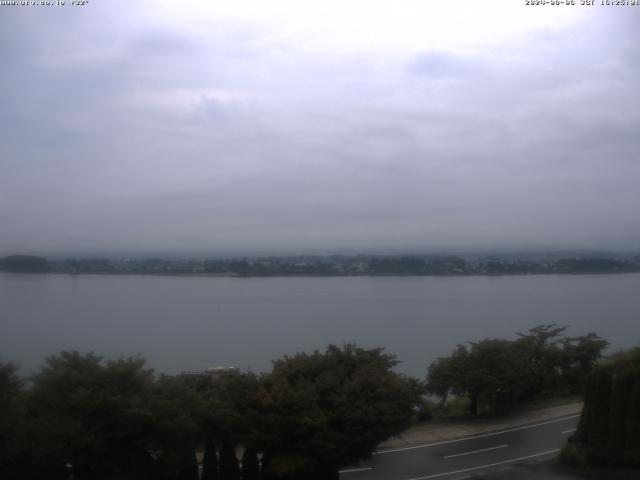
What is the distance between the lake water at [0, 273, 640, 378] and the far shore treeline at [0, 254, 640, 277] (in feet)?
4.91

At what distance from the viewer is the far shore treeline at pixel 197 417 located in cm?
1191

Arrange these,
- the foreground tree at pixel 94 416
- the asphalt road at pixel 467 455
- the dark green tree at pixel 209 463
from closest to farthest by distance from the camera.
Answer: the foreground tree at pixel 94 416
the dark green tree at pixel 209 463
the asphalt road at pixel 467 455

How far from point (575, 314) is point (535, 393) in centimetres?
2856

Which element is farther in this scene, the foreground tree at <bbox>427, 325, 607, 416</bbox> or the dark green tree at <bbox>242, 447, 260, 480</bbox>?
the foreground tree at <bbox>427, 325, 607, 416</bbox>

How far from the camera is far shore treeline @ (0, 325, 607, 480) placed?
469 inches

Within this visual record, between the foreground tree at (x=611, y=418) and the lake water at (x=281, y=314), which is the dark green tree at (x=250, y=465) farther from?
the lake water at (x=281, y=314)

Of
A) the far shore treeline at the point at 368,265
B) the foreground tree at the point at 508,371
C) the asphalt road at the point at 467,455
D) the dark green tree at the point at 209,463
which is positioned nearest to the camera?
the dark green tree at the point at 209,463

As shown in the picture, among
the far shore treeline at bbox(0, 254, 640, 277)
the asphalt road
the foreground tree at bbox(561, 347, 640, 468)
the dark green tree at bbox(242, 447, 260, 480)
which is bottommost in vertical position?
the asphalt road

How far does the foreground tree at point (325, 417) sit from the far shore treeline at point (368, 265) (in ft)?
99.8

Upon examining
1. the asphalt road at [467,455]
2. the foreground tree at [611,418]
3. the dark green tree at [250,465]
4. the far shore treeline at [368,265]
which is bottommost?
the asphalt road at [467,455]

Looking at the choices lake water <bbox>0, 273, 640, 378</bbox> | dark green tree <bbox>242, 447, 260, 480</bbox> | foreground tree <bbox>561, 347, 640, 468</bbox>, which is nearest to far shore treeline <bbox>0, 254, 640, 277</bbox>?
lake water <bbox>0, 273, 640, 378</bbox>

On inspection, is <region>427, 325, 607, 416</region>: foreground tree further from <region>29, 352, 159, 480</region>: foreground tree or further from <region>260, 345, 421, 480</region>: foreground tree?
<region>29, 352, 159, 480</region>: foreground tree

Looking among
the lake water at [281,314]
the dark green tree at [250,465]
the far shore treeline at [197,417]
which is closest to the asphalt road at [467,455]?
the far shore treeline at [197,417]

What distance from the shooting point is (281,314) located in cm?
5125
